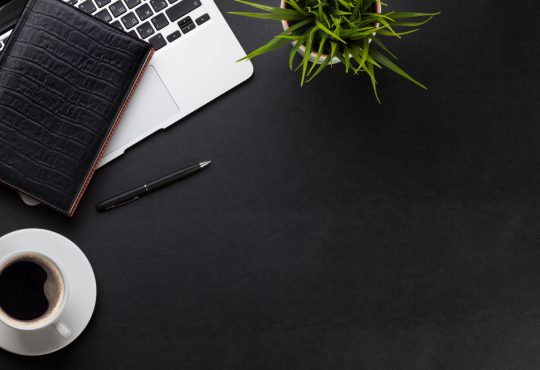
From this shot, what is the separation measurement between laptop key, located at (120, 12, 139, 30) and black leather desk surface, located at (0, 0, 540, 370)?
14 centimetres

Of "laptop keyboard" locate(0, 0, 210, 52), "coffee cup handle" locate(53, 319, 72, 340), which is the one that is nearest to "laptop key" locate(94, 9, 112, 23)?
"laptop keyboard" locate(0, 0, 210, 52)

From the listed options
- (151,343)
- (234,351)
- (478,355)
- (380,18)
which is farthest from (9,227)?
(478,355)

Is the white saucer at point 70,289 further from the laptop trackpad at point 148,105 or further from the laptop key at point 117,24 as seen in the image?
the laptop key at point 117,24

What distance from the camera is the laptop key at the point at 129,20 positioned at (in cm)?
97

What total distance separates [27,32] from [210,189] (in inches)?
13.8

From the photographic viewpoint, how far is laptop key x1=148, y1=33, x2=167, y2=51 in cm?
98

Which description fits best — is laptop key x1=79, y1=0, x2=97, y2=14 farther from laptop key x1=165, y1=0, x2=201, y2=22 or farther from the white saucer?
the white saucer

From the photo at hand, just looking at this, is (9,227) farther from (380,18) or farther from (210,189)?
(380,18)

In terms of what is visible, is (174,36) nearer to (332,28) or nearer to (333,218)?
(332,28)

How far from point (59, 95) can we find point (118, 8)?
0.52 ft

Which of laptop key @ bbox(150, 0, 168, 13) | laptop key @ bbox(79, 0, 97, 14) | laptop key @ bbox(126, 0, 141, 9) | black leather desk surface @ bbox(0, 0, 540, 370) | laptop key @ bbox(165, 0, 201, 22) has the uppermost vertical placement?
laptop key @ bbox(79, 0, 97, 14)

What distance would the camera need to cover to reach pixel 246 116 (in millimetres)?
1012

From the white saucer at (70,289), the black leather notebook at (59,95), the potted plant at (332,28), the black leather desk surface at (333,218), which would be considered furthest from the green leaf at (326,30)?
the white saucer at (70,289)

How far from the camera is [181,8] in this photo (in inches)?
38.5
